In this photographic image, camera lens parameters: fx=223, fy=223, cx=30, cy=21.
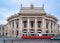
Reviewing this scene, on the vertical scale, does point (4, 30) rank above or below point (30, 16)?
below

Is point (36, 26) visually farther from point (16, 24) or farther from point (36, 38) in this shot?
point (36, 38)

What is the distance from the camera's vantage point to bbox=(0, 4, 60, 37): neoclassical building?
333ft

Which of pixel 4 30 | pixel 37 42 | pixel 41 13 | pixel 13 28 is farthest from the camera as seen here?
pixel 4 30

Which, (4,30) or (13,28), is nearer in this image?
(13,28)

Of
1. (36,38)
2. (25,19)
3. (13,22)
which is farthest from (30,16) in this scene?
(36,38)

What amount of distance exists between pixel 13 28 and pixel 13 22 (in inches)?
141

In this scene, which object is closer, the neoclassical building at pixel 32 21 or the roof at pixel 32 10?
the neoclassical building at pixel 32 21

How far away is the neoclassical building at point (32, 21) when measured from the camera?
333 ft

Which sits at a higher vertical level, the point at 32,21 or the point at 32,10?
the point at 32,10

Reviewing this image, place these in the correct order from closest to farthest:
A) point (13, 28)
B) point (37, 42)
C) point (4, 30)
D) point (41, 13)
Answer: point (37, 42) < point (41, 13) < point (13, 28) < point (4, 30)

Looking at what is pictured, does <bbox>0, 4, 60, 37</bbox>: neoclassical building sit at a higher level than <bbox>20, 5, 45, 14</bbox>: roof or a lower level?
lower

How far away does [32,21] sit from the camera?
105m

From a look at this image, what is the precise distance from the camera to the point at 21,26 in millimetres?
103312

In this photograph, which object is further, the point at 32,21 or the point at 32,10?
the point at 32,21
